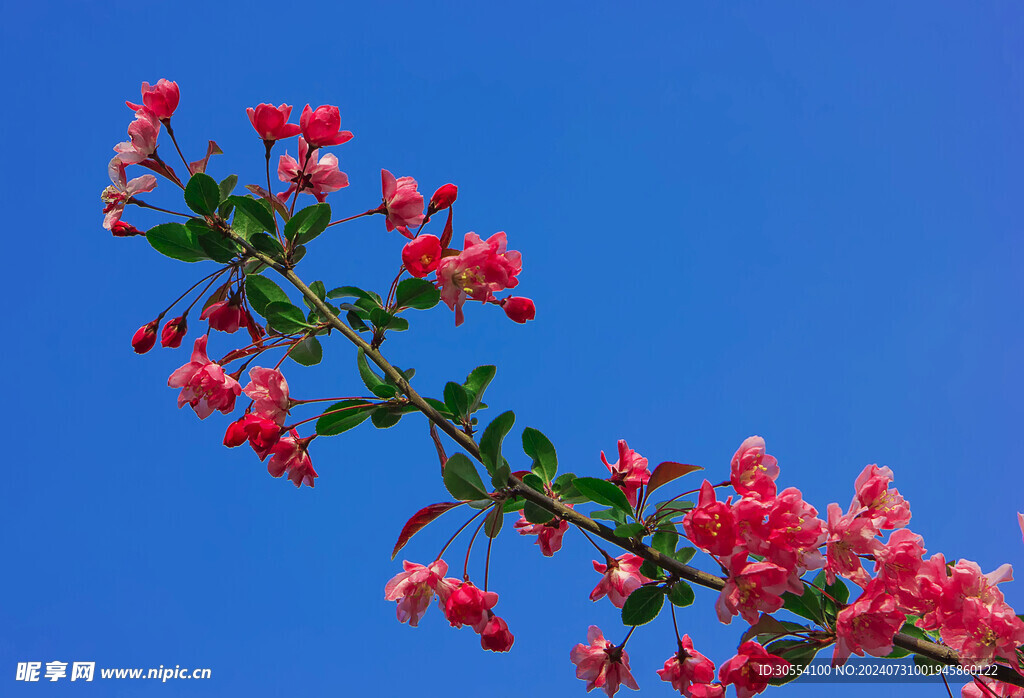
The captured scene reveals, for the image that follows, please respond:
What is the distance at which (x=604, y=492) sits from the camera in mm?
1856

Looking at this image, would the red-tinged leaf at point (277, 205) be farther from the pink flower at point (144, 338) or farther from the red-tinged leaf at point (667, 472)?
the red-tinged leaf at point (667, 472)

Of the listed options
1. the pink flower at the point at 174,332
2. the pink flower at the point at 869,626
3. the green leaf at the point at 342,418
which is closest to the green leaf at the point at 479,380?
the green leaf at the point at 342,418

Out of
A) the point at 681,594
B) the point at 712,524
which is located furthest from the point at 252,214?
the point at 681,594

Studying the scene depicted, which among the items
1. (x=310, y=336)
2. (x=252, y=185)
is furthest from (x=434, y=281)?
(x=252, y=185)

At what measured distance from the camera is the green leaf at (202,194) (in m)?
1.92

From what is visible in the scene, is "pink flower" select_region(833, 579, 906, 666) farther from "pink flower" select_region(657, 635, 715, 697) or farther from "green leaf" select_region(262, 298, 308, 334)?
"green leaf" select_region(262, 298, 308, 334)

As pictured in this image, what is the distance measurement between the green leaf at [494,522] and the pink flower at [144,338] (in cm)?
119

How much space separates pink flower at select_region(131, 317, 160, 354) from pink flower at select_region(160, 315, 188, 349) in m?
0.03

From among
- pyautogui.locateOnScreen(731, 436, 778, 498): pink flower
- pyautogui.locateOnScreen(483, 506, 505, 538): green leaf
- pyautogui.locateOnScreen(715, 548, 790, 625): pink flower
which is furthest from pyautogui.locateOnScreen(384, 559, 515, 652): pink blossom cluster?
pyautogui.locateOnScreen(731, 436, 778, 498): pink flower

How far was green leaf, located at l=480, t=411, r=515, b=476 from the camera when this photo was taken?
186 cm

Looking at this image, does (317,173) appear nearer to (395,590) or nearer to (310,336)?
(310,336)

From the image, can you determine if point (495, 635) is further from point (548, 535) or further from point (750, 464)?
point (750, 464)

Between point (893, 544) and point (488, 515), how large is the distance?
1012 mm

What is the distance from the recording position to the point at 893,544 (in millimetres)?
1825
